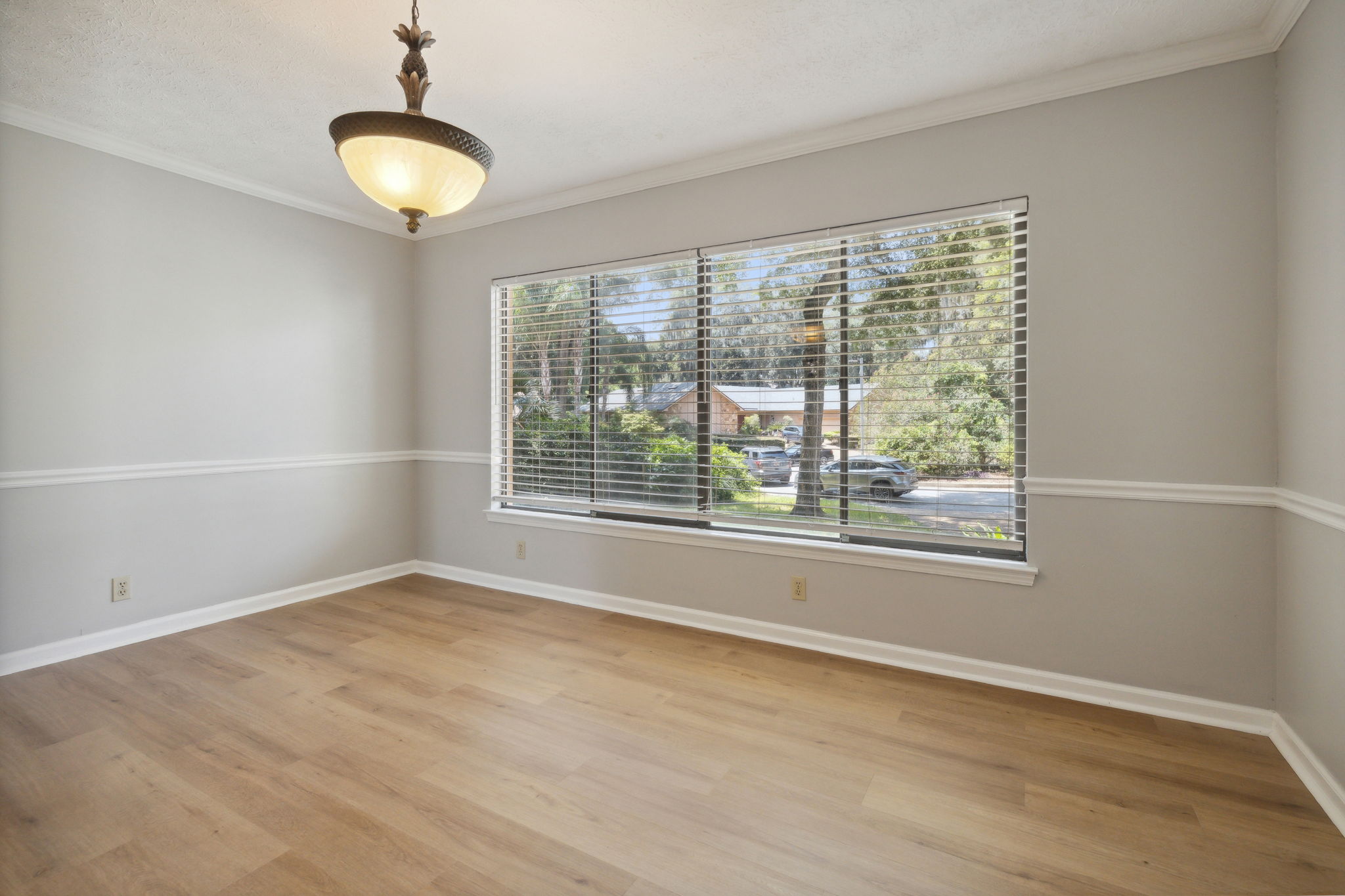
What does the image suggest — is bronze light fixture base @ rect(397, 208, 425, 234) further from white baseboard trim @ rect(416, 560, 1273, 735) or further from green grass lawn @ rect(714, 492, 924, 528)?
white baseboard trim @ rect(416, 560, 1273, 735)

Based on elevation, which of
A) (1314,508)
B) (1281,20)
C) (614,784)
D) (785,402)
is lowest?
(614,784)

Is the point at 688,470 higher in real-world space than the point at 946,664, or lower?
higher

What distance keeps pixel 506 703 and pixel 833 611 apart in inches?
62.8

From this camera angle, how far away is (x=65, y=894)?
1513mm

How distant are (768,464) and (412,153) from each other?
2.16m

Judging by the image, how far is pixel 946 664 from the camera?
278 centimetres

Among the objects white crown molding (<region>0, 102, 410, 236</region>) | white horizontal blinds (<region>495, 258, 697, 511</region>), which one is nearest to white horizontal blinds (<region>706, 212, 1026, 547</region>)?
white horizontal blinds (<region>495, 258, 697, 511</region>)

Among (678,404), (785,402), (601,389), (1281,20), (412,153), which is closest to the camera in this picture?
(412,153)

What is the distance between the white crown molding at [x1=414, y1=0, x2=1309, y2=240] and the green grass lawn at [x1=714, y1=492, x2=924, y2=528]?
1.75 meters

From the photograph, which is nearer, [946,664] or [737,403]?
[946,664]

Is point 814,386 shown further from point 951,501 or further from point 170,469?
point 170,469

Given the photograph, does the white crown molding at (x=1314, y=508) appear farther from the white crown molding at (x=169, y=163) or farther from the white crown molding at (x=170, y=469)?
the white crown molding at (x=169, y=163)

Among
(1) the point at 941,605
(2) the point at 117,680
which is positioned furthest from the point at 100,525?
(1) the point at 941,605

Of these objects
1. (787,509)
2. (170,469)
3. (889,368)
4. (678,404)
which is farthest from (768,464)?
(170,469)
